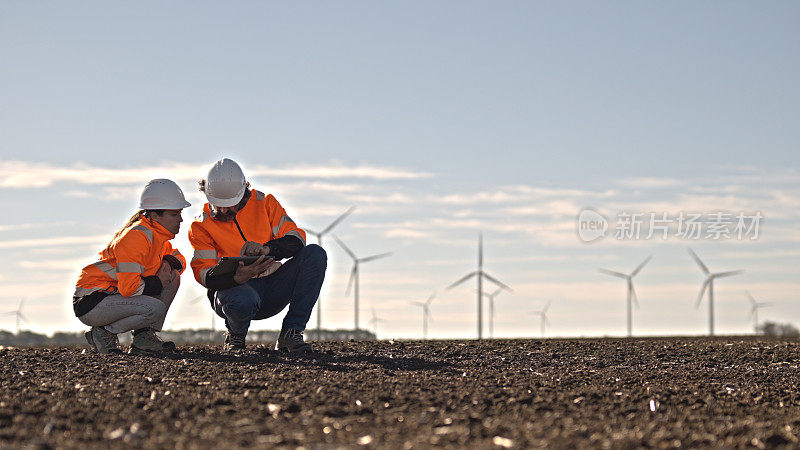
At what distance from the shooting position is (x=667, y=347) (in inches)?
555

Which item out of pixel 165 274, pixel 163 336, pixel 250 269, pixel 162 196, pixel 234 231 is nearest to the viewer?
pixel 250 269

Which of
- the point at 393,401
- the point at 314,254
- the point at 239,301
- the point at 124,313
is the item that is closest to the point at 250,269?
the point at 239,301

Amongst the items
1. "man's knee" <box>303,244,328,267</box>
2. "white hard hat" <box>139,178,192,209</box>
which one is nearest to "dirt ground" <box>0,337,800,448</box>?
"man's knee" <box>303,244,328,267</box>

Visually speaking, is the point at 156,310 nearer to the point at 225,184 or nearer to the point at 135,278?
the point at 135,278

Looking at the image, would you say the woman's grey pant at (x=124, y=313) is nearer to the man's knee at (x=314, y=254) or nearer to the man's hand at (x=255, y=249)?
the man's hand at (x=255, y=249)

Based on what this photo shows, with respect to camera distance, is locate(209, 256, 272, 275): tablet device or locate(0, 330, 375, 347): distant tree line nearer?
locate(209, 256, 272, 275): tablet device

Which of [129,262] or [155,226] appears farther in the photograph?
[155,226]

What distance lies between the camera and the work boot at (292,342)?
1178 cm

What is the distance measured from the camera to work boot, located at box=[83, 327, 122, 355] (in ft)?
39.2

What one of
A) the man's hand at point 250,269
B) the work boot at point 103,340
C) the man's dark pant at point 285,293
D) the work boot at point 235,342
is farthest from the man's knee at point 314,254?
the work boot at point 103,340

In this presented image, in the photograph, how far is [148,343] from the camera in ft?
39.4

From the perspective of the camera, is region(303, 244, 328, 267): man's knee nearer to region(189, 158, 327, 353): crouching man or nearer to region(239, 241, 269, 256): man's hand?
region(189, 158, 327, 353): crouching man

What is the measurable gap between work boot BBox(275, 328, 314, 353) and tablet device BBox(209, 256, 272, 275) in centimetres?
103

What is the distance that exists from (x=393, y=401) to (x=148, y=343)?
5467 mm
